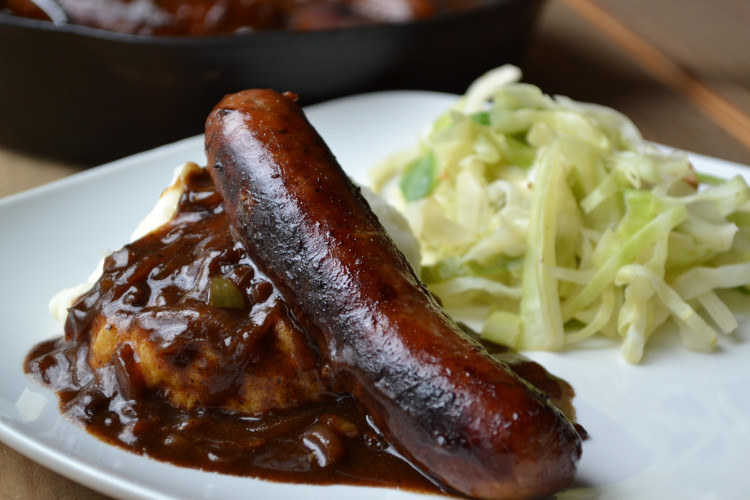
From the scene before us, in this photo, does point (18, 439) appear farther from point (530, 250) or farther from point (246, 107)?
point (530, 250)

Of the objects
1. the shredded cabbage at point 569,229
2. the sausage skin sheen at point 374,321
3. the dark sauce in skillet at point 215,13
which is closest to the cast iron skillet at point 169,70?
the dark sauce in skillet at point 215,13

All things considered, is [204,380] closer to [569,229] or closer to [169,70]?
[569,229]

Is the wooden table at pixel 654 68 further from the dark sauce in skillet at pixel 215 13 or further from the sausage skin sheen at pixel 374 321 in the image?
the sausage skin sheen at pixel 374 321

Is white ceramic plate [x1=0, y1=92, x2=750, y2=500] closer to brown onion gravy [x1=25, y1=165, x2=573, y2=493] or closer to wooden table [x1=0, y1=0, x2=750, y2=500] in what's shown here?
brown onion gravy [x1=25, y1=165, x2=573, y2=493]

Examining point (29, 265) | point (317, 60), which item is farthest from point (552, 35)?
point (29, 265)

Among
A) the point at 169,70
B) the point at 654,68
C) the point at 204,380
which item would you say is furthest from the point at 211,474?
the point at 654,68

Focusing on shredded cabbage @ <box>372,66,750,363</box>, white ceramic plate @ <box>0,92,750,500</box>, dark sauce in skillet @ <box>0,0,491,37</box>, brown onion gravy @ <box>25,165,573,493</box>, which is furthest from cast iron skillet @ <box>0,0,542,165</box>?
brown onion gravy @ <box>25,165,573,493</box>
